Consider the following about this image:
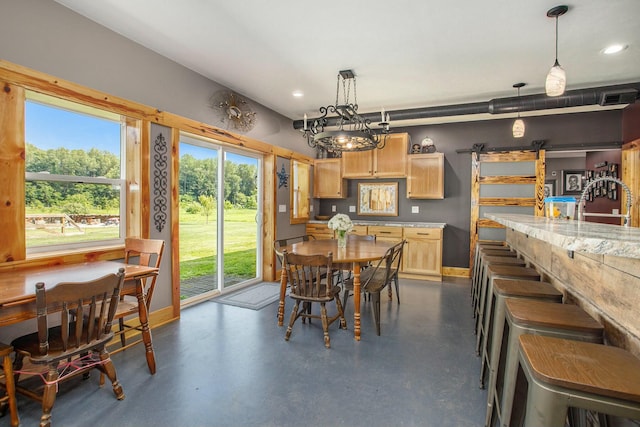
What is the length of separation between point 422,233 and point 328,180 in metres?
2.00

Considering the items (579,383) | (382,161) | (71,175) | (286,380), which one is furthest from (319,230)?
(579,383)

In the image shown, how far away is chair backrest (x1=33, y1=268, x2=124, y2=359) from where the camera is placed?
159 cm

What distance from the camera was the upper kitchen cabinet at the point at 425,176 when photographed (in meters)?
5.26

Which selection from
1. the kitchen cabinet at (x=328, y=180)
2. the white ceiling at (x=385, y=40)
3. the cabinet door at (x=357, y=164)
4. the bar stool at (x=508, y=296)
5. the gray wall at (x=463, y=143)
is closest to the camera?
the bar stool at (x=508, y=296)

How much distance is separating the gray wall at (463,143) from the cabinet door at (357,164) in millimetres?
677

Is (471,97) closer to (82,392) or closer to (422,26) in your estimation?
(422,26)

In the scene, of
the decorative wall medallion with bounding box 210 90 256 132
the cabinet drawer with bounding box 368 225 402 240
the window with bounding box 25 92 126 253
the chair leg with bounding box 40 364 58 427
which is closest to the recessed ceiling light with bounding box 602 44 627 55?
the cabinet drawer with bounding box 368 225 402 240

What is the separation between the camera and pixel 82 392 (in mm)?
2074

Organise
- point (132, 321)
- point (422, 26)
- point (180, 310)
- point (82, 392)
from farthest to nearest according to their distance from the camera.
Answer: point (180, 310), point (132, 321), point (422, 26), point (82, 392)

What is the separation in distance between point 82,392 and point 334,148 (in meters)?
3.13

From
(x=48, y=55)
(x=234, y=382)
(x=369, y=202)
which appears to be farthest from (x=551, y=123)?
(x=48, y=55)

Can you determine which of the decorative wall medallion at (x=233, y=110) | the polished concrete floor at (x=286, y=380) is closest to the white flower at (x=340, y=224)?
the polished concrete floor at (x=286, y=380)

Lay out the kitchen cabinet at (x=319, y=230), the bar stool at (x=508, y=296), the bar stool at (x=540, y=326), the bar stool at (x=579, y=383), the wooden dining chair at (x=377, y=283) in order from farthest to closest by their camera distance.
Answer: the kitchen cabinet at (x=319, y=230) < the wooden dining chair at (x=377, y=283) < the bar stool at (x=508, y=296) < the bar stool at (x=540, y=326) < the bar stool at (x=579, y=383)

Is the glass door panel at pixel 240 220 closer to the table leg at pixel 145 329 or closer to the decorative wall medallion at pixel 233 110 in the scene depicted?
the decorative wall medallion at pixel 233 110
